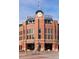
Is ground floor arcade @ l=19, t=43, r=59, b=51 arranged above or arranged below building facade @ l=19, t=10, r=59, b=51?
below

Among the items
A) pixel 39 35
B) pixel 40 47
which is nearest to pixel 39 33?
pixel 39 35

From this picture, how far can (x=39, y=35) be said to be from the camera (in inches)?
79.7

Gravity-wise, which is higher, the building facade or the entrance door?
the building facade

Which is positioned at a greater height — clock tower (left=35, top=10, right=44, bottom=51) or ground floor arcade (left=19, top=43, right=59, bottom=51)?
clock tower (left=35, top=10, right=44, bottom=51)

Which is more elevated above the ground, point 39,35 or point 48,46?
point 39,35

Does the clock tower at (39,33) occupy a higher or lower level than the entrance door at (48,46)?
higher

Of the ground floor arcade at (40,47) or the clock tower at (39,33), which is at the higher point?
the clock tower at (39,33)

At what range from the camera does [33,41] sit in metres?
2.03

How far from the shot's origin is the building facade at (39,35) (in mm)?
2018

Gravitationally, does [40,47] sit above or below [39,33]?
below

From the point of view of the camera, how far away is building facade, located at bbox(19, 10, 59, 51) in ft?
6.62

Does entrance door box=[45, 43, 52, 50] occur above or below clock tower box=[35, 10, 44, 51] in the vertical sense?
below

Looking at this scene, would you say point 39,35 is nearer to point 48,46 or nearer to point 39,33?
point 39,33
